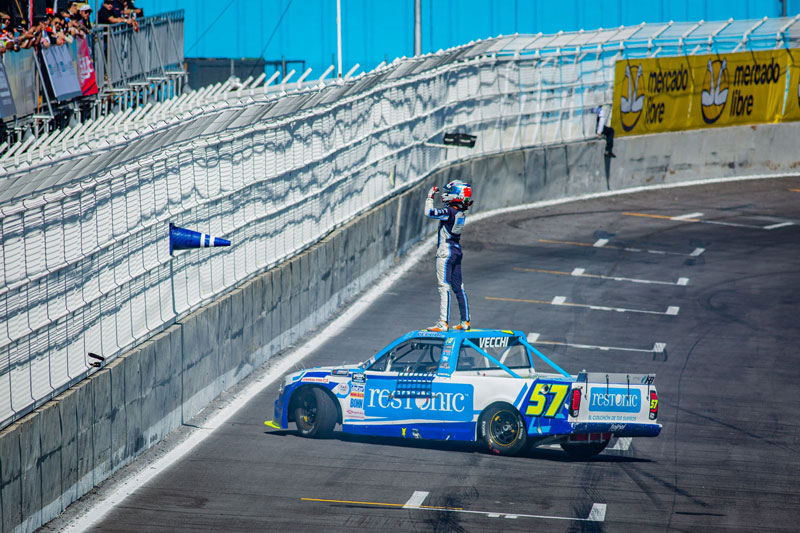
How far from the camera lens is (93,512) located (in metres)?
11.8

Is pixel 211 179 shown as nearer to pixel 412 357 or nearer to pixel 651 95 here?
pixel 412 357

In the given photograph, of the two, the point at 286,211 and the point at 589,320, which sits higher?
the point at 286,211

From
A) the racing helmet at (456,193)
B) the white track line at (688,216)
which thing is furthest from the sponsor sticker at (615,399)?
the white track line at (688,216)

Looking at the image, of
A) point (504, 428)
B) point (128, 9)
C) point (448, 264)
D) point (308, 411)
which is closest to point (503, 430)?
point (504, 428)

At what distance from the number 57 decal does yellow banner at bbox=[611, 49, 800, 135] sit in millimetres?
19608

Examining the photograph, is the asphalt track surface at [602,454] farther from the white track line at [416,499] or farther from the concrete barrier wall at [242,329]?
the concrete barrier wall at [242,329]

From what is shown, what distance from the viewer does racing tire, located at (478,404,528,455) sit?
522 inches

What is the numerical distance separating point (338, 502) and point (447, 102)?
16846 millimetres

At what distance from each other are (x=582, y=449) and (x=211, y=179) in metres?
6.08

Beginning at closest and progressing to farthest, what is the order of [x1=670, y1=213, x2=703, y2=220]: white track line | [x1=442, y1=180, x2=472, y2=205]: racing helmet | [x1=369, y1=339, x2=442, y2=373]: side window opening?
[x1=369, y1=339, x2=442, y2=373]: side window opening → [x1=442, y1=180, x2=472, y2=205]: racing helmet → [x1=670, y1=213, x2=703, y2=220]: white track line

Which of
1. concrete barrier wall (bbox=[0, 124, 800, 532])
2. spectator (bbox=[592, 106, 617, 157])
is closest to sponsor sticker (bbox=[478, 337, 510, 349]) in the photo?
concrete barrier wall (bbox=[0, 124, 800, 532])

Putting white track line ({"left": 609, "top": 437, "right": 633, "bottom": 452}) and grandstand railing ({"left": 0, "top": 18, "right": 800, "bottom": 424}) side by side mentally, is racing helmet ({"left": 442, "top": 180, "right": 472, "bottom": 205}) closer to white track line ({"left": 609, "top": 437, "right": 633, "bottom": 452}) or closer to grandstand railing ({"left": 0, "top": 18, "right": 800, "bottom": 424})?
grandstand railing ({"left": 0, "top": 18, "right": 800, "bottom": 424})

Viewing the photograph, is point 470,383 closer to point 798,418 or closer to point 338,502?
point 338,502

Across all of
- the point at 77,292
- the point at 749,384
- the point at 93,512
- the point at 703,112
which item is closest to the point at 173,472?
the point at 93,512
